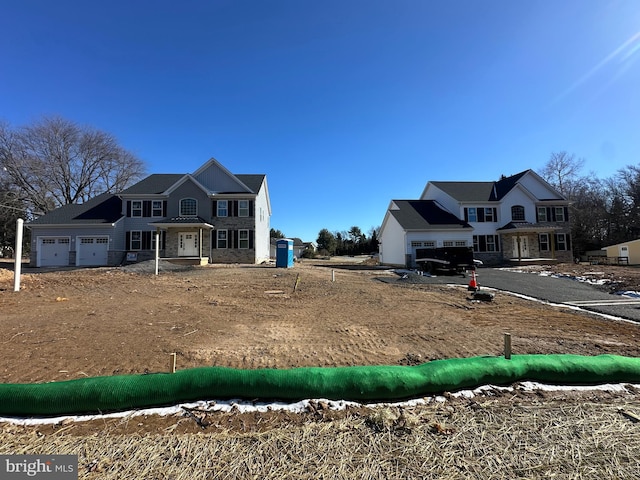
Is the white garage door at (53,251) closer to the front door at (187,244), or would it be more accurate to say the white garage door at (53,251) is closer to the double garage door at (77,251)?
the double garage door at (77,251)

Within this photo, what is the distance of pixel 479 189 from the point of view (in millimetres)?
30312

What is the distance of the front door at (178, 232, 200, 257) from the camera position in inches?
975

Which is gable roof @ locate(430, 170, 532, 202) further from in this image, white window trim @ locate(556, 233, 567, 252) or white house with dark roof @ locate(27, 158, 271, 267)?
white house with dark roof @ locate(27, 158, 271, 267)

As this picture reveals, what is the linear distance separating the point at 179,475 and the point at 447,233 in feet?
88.1

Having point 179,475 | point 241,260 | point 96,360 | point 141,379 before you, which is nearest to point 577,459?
point 179,475

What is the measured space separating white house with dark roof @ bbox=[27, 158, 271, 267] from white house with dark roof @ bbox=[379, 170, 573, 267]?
45.5ft

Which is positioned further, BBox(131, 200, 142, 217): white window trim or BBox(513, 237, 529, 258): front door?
BBox(513, 237, 529, 258): front door

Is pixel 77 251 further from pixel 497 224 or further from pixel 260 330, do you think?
pixel 497 224

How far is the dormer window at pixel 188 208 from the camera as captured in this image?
83.7 ft

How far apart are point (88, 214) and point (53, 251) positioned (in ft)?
12.9

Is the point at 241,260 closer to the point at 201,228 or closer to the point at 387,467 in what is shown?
the point at 201,228

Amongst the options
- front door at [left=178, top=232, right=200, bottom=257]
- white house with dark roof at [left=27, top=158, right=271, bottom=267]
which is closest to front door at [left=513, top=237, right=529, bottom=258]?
white house with dark roof at [left=27, top=158, right=271, bottom=267]

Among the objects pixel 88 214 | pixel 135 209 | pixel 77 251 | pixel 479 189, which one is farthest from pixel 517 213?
pixel 77 251

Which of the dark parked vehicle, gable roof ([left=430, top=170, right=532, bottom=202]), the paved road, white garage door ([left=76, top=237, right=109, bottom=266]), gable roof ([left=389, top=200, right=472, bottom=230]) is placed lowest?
the paved road
